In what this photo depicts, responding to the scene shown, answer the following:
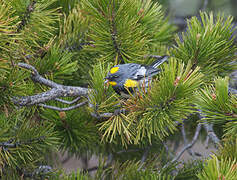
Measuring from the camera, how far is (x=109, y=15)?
1061 millimetres

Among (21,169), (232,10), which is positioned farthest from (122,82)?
(232,10)

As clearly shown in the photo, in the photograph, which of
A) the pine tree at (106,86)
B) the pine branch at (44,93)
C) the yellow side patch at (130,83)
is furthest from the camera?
the yellow side patch at (130,83)

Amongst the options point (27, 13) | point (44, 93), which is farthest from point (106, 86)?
point (27, 13)

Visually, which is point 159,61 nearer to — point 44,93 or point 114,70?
point 114,70

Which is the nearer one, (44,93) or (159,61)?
(44,93)

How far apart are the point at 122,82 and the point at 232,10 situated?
2281 millimetres

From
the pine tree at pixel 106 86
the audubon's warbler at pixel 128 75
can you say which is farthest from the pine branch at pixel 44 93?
the audubon's warbler at pixel 128 75

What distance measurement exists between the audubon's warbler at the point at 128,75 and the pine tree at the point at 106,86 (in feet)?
0.10

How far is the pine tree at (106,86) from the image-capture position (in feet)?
2.75

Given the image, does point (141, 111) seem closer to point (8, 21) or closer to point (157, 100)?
point (157, 100)

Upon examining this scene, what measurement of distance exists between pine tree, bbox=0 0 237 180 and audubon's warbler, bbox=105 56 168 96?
1.2 inches

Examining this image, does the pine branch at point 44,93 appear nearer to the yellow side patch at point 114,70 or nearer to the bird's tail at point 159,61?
the yellow side patch at point 114,70

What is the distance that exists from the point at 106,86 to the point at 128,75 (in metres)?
0.09

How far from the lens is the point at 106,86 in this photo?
1044 mm
